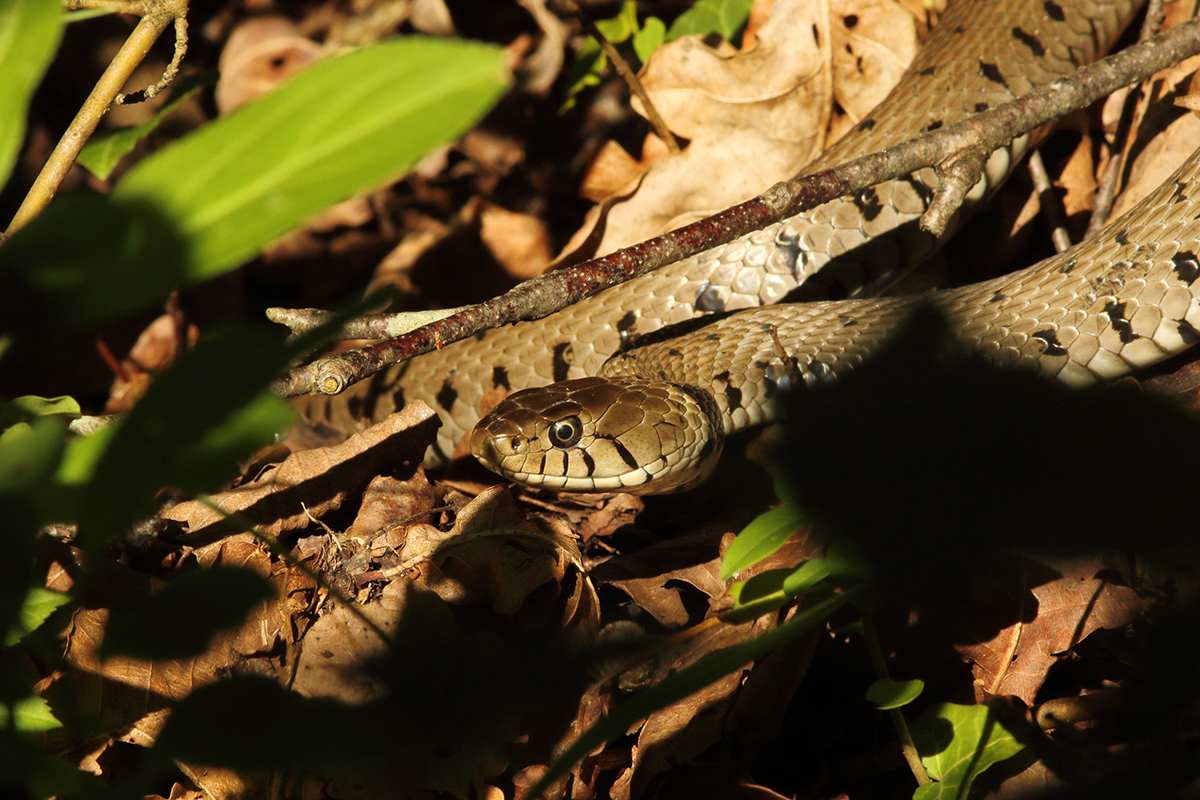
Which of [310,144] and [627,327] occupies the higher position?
[310,144]

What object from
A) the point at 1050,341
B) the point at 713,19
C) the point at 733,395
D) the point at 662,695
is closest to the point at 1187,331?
the point at 1050,341

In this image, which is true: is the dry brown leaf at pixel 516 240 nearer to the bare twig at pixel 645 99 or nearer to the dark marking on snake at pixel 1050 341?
the bare twig at pixel 645 99

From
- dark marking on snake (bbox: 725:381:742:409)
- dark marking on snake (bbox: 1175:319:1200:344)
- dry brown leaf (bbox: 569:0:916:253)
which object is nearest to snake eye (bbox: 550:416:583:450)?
dark marking on snake (bbox: 725:381:742:409)

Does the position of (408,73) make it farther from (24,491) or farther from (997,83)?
(997,83)

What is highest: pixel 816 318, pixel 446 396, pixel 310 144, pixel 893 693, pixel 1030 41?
pixel 310 144

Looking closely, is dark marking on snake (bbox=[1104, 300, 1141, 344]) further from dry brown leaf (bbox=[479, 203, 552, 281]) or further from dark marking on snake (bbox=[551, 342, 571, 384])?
dry brown leaf (bbox=[479, 203, 552, 281])

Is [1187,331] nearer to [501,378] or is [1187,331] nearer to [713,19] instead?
[501,378]

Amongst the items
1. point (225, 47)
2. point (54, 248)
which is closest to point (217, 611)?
point (54, 248)
